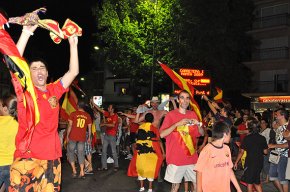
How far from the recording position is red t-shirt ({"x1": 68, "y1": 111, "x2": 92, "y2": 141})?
11875mm

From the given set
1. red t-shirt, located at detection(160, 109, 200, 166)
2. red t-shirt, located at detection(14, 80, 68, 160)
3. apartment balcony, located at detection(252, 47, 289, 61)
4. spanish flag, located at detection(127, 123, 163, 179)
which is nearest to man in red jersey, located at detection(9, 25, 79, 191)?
red t-shirt, located at detection(14, 80, 68, 160)

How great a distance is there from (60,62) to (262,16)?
18042mm

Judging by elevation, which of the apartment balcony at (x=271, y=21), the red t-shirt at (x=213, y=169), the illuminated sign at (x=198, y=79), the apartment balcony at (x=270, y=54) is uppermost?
the apartment balcony at (x=271, y=21)

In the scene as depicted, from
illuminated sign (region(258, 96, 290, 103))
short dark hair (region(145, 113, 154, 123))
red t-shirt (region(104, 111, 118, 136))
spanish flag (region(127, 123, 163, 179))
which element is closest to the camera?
spanish flag (region(127, 123, 163, 179))

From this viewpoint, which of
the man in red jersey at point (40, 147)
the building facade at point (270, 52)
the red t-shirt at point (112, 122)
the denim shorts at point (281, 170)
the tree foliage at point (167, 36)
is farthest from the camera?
the building facade at point (270, 52)

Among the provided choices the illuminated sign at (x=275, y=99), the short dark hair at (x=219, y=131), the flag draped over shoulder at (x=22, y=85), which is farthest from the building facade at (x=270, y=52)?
the flag draped over shoulder at (x=22, y=85)

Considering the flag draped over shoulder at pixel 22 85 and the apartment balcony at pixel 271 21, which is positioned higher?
the apartment balcony at pixel 271 21

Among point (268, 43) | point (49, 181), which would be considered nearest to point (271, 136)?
point (49, 181)

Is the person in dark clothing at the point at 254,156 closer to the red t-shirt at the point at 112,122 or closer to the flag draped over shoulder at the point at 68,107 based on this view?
the red t-shirt at the point at 112,122

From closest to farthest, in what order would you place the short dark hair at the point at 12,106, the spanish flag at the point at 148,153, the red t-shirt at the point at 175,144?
the short dark hair at the point at 12,106
the red t-shirt at the point at 175,144
the spanish flag at the point at 148,153

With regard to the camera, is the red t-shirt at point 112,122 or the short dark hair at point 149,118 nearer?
→ the short dark hair at point 149,118

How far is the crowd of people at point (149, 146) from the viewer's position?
4336mm

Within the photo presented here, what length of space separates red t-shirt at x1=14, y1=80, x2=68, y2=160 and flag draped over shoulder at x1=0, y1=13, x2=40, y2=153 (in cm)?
10

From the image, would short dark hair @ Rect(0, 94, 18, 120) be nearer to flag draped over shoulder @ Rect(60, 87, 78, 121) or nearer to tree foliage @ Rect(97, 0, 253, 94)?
flag draped over shoulder @ Rect(60, 87, 78, 121)
